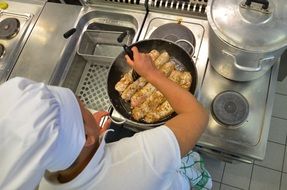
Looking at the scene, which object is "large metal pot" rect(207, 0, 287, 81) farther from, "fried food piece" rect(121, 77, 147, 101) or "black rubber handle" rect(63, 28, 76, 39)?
"black rubber handle" rect(63, 28, 76, 39)

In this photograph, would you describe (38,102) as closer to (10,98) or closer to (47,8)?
(10,98)

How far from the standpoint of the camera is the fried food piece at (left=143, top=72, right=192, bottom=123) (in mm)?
968

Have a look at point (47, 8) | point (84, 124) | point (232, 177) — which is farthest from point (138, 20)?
point (232, 177)

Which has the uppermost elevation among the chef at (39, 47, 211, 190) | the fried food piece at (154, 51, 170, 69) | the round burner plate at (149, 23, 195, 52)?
the chef at (39, 47, 211, 190)

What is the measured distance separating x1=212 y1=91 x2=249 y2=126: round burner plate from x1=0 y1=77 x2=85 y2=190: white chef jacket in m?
0.56

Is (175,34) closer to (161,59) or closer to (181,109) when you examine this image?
(161,59)

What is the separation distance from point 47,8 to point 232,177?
4.11 feet

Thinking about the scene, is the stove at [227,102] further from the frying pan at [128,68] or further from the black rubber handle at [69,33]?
the black rubber handle at [69,33]

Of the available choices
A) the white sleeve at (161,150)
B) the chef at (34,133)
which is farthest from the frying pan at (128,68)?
the chef at (34,133)

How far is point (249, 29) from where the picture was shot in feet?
2.51

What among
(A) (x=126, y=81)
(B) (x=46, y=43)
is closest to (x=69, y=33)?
(B) (x=46, y=43)

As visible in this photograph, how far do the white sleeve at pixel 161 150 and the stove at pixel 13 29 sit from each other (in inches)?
31.8

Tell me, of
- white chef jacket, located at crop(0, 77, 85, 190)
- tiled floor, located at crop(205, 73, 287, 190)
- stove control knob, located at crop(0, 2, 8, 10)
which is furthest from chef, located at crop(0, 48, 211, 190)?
stove control knob, located at crop(0, 2, 8, 10)

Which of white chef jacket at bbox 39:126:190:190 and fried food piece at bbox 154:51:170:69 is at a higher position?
white chef jacket at bbox 39:126:190:190
